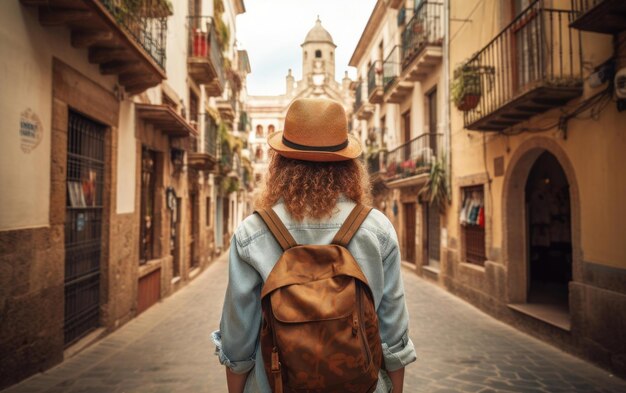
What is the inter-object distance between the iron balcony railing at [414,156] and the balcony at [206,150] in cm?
615

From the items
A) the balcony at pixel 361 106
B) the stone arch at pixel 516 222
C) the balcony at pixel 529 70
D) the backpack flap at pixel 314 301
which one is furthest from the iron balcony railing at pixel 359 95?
the backpack flap at pixel 314 301

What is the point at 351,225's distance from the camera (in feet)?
5.38

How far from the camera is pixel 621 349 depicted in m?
4.89

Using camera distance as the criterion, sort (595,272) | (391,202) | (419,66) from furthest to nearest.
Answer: (391,202), (419,66), (595,272)

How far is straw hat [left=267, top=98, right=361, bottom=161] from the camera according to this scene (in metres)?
1.70

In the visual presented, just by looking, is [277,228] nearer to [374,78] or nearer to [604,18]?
[604,18]

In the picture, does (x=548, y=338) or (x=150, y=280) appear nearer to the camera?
(x=548, y=338)

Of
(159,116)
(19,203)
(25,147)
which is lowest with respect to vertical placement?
(19,203)

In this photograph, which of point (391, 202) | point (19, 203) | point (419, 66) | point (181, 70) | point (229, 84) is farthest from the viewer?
point (229, 84)

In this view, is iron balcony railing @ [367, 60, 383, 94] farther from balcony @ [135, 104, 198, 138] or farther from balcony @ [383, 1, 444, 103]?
balcony @ [135, 104, 198, 138]

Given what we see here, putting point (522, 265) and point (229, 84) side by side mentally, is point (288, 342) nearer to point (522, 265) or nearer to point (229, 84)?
point (522, 265)

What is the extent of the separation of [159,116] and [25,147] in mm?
3782

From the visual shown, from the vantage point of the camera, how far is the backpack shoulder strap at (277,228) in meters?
1.57

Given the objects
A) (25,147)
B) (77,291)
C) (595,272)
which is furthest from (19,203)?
(595,272)
